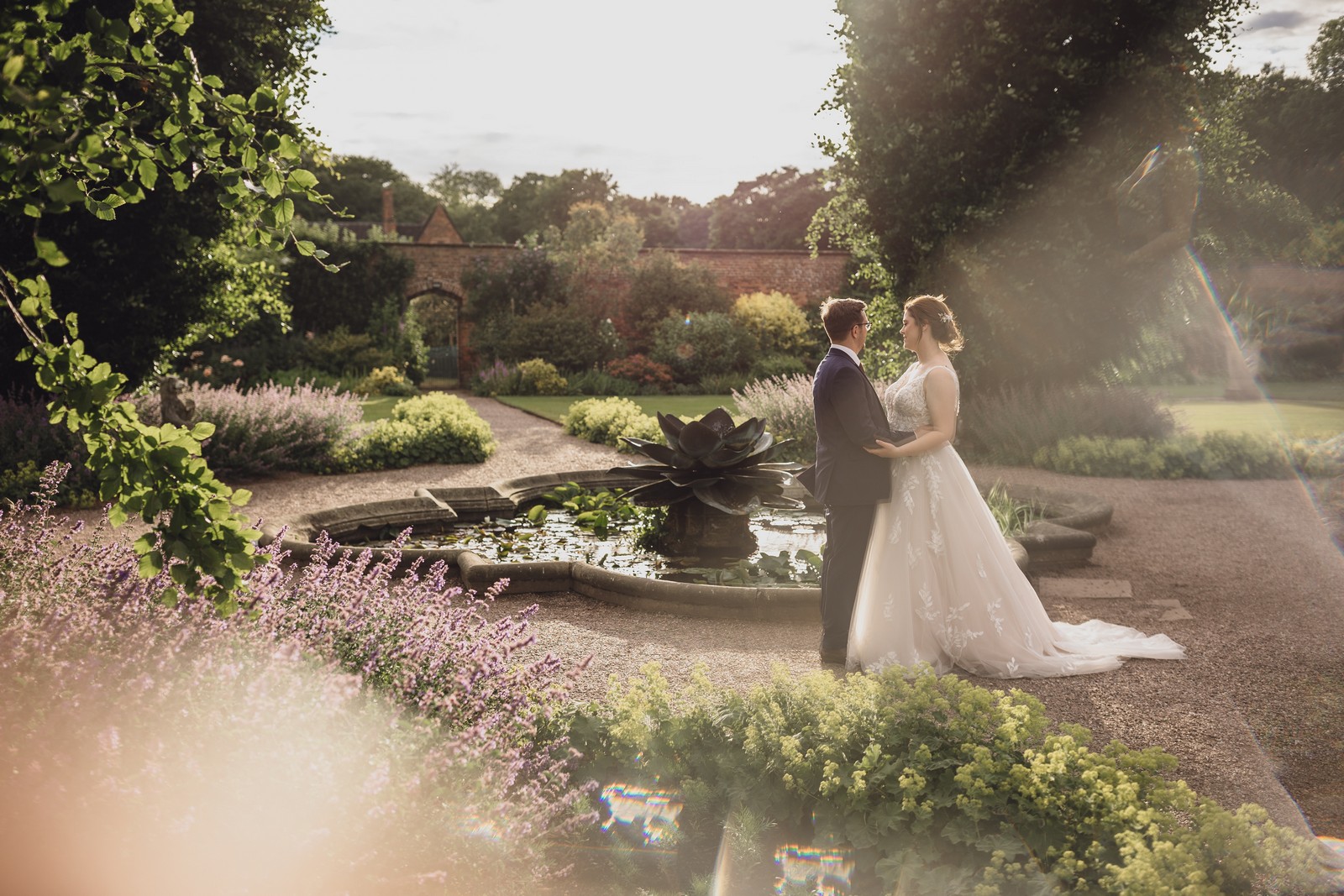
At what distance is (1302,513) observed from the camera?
8.45m

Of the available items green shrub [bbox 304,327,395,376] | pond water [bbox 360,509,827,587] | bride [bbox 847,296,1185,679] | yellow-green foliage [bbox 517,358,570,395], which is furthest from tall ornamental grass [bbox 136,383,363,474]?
green shrub [bbox 304,327,395,376]

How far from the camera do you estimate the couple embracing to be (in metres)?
4.23

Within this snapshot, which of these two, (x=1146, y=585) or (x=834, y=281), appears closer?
(x=1146, y=585)

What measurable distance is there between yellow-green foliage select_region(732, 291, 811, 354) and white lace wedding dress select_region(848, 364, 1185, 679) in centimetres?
1992

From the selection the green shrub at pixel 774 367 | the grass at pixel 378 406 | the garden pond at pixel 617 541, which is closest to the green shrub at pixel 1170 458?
the garden pond at pixel 617 541

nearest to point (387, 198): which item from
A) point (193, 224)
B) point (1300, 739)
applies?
point (193, 224)

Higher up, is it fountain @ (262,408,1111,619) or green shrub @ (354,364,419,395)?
fountain @ (262,408,1111,619)

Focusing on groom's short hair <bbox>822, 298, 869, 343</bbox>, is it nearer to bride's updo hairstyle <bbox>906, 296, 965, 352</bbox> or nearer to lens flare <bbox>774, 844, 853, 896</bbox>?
bride's updo hairstyle <bbox>906, 296, 965, 352</bbox>

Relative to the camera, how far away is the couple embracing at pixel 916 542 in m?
4.23

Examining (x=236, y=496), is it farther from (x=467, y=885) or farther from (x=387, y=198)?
(x=387, y=198)

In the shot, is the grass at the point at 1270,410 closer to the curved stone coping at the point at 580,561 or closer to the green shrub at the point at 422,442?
the curved stone coping at the point at 580,561

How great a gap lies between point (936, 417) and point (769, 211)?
41.1 meters

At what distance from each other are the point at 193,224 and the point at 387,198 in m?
33.4

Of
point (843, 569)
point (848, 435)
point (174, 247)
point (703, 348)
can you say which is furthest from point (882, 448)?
point (703, 348)
